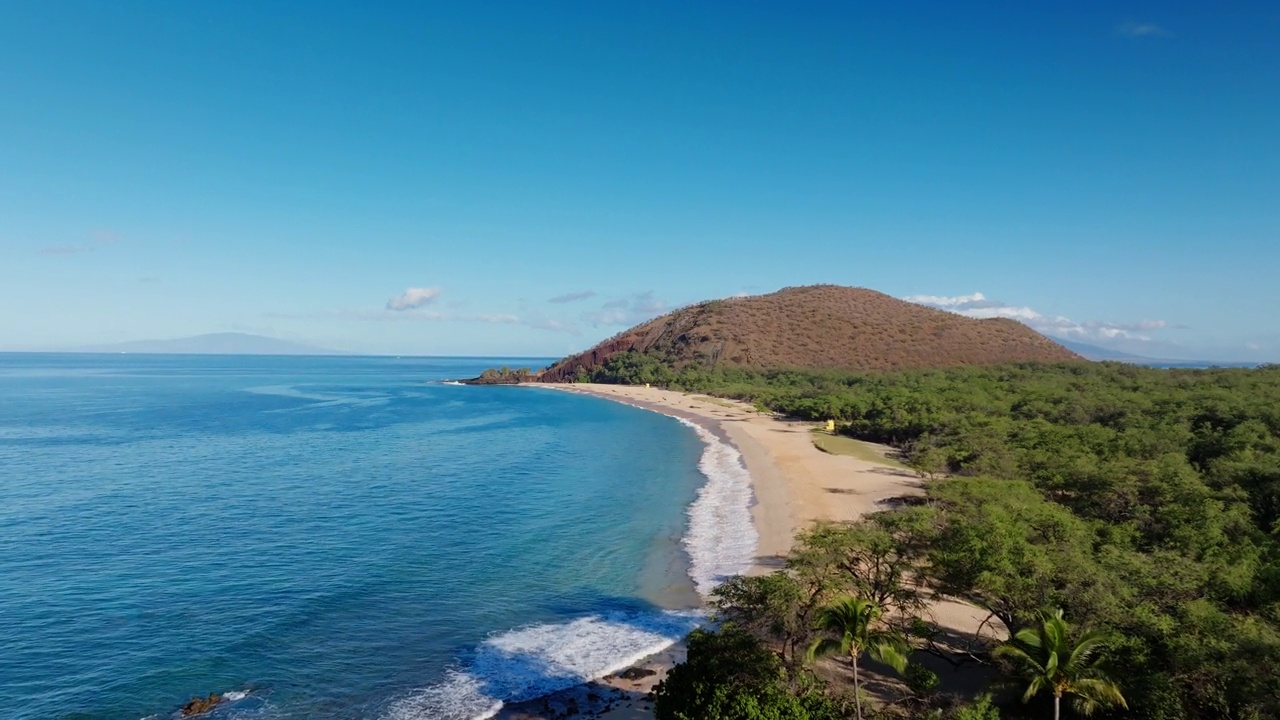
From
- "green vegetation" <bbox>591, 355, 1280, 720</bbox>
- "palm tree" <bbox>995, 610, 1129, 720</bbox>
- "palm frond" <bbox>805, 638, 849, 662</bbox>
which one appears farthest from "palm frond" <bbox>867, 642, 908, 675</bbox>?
"palm tree" <bbox>995, 610, 1129, 720</bbox>

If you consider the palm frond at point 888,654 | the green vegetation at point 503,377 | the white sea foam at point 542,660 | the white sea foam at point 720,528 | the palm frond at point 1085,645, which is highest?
the green vegetation at point 503,377

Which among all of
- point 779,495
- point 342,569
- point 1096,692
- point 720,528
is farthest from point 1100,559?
point 342,569

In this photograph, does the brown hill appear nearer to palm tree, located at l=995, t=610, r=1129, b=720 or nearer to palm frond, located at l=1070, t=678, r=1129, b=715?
palm tree, located at l=995, t=610, r=1129, b=720

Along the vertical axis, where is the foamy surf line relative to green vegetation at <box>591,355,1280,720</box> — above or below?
below

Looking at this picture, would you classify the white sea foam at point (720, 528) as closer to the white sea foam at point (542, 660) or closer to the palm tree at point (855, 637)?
the white sea foam at point (542, 660)

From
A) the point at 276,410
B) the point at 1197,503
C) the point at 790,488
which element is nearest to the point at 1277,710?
the point at 1197,503

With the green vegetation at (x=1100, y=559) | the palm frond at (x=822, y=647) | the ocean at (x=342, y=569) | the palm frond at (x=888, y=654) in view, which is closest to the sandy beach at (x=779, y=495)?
the ocean at (x=342, y=569)

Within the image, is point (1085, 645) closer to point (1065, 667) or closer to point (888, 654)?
point (1065, 667)
